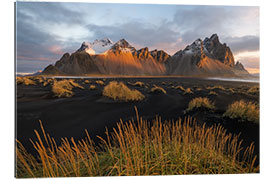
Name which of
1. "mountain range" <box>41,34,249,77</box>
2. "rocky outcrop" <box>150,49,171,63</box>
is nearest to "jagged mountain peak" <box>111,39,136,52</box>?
"mountain range" <box>41,34,249,77</box>

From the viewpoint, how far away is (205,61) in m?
3.30

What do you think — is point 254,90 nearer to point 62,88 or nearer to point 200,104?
point 200,104

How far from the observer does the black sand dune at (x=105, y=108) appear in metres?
2.29

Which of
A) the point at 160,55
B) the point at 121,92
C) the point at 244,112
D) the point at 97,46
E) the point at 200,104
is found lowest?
the point at 244,112

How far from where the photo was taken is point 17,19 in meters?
2.30

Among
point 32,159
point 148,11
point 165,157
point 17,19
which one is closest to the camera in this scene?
point 165,157

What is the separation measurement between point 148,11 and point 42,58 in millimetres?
2158

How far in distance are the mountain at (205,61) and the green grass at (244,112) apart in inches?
25.9

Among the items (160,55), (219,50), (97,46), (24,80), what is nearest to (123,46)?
(97,46)

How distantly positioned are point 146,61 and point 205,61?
139 cm

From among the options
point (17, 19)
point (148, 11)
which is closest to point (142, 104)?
point (148, 11)

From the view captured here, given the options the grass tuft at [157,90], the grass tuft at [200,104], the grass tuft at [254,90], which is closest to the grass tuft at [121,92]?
the grass tuft at [157,90]

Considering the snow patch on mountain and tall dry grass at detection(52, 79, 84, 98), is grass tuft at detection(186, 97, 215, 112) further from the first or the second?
tall dry grass at detection(52, 79, 84, 98)
